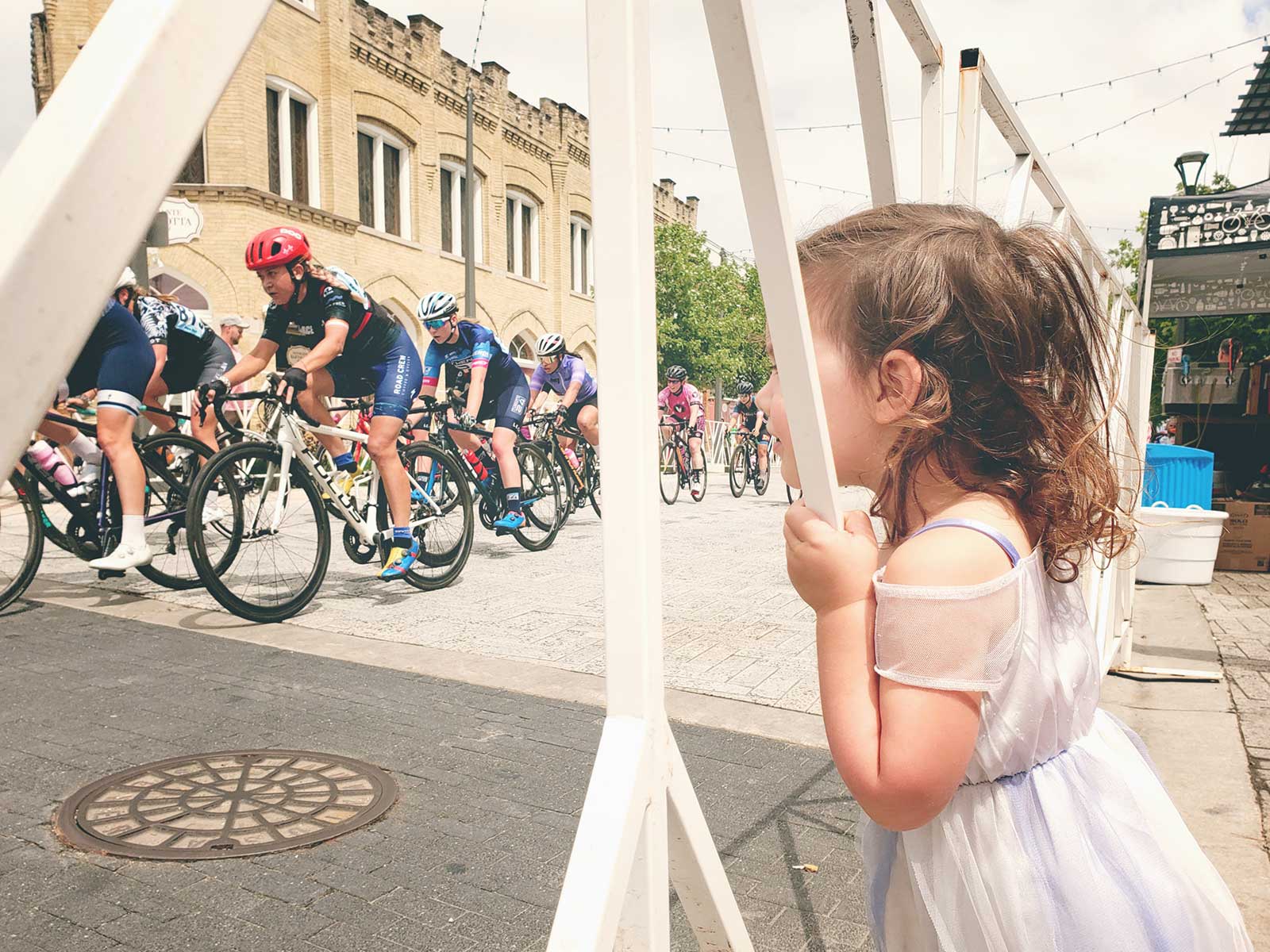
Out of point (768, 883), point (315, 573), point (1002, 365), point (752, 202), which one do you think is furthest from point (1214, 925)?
point (315, 573)

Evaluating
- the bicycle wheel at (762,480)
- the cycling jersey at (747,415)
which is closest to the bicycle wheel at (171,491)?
the cycling jersey at (747,415)

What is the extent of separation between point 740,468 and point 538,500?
703 cm

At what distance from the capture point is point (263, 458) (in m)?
5.34

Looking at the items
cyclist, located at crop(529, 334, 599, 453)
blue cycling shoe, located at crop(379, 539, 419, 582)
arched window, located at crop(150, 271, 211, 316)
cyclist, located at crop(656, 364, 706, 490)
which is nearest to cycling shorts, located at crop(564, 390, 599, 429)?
cyclist, located at crop(529, 334, 599, 453)

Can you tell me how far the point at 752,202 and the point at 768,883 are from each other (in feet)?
6.24

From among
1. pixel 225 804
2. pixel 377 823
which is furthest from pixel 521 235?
pixel 377 823

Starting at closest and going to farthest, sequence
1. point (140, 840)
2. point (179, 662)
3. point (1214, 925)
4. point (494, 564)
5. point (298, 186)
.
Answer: point (1214, 925) < point (140, 840) < point (179, 662) < point (494, 564) < point (298, 186)

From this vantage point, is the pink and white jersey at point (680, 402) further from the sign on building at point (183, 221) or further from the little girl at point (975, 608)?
the little girl at point (975, 608)

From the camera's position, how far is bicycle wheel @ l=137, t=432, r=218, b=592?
5805 mm

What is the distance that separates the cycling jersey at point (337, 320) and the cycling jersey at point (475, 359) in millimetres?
1945

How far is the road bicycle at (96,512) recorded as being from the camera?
16.9 feet

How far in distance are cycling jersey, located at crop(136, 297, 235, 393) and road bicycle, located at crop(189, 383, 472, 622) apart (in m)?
1.71

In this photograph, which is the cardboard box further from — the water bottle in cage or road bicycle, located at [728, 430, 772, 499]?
the water bottle in cage

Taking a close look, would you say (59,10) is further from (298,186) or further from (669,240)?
(669,240)
